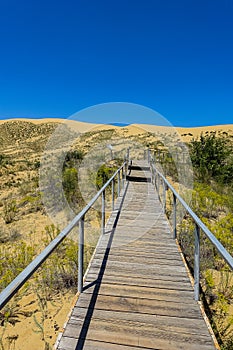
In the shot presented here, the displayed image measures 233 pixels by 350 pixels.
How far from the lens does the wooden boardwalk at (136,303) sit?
7.54 ft

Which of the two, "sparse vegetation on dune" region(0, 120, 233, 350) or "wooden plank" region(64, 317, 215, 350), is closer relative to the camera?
"wooden plank" region(64, 317, 215, 350)

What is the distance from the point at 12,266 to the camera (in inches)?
169

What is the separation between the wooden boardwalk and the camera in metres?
2.30

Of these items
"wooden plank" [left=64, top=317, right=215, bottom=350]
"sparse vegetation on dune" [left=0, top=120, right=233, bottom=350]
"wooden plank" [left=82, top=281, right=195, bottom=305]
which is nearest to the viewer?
"wooden plank" [left=64, top=317, right=215, bottom=350]

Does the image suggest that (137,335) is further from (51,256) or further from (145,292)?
(51,256)

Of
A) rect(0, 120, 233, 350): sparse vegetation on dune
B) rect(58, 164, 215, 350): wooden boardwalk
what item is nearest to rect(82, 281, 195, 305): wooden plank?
rect(58, 164, 215, 350): wooden boardwalk

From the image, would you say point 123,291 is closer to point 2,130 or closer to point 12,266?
point 12,266

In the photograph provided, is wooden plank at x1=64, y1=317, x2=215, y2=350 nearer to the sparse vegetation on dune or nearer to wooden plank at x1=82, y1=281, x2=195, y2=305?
wooden plank at x1=82, y1=281, x2=195, y2=305

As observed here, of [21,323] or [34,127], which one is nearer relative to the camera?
[21,323]

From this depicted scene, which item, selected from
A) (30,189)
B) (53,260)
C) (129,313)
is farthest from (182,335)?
(30,189)

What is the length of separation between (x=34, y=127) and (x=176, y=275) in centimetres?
6945

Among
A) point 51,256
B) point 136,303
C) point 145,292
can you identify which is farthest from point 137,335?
point 51,256

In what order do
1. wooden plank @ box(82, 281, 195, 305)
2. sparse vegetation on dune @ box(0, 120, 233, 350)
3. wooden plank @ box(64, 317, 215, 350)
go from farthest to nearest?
sparse vegetation on dune @ box(0, 120, 233, 350) < wooden plank @ box(82, 281, 195, 305) < wooden plank @ box(64, 317, 215, 350)

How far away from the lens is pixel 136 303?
282cm
